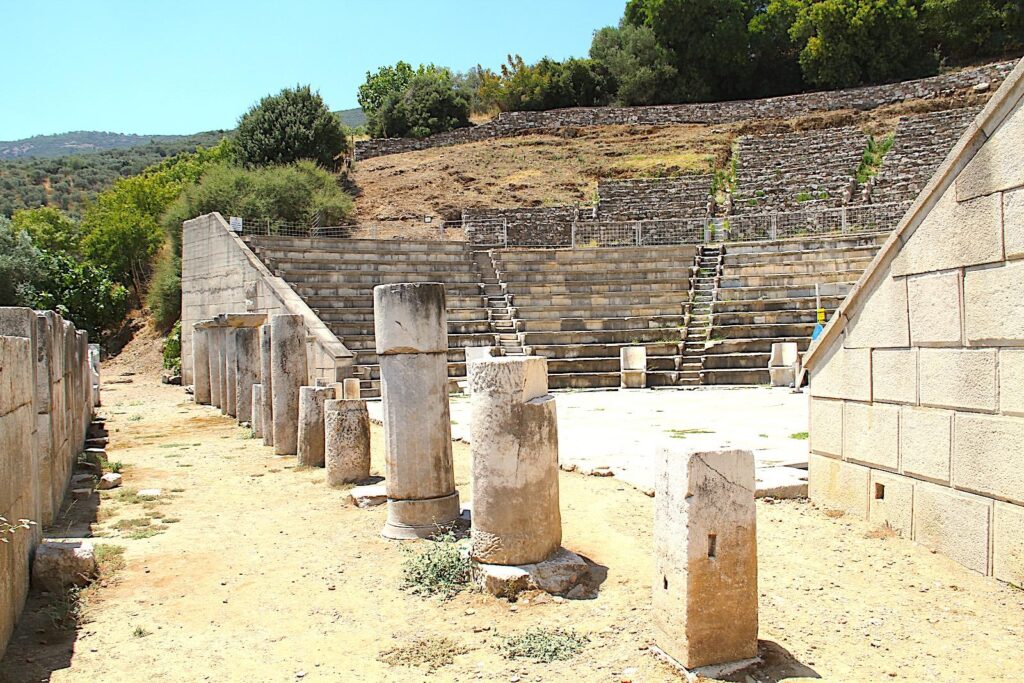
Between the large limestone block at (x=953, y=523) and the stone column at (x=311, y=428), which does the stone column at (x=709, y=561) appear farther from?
the stone column at (x=311, y=428)

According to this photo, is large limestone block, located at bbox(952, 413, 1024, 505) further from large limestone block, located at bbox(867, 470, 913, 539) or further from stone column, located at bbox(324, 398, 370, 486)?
stone column, located at bbox(324, 398, 370, 486)

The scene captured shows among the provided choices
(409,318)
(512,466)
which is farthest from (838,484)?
(409,318)

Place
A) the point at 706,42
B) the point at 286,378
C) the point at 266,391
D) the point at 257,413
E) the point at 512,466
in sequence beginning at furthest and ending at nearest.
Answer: the point at 706,42, the point at 257,413, the point at 266,391, the point at 286,378, the point at 512,466

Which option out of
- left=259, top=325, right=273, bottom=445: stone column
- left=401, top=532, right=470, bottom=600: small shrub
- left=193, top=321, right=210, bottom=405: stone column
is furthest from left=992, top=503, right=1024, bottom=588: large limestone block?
left=193, top=321, right=210, bottom=405: stone column

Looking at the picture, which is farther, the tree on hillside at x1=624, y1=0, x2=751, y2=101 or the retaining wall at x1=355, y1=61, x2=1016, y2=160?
the tree on hillside at x1=624, y1=0, x2=751, y2=101

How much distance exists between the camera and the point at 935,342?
213 inches

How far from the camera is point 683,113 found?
143ft

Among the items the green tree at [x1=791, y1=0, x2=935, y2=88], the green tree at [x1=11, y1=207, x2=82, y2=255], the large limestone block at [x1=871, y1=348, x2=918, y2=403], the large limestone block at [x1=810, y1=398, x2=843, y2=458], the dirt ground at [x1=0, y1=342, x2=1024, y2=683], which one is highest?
the green tree at [x1=791, y1=0, x2=935, y2=88]

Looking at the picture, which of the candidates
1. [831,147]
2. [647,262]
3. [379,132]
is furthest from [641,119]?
[647,262]

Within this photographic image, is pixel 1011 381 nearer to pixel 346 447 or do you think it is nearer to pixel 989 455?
pixel 989 455

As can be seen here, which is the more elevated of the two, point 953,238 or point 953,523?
point 953,238

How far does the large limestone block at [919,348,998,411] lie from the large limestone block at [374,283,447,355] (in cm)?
364

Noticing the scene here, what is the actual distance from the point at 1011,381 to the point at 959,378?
408mm

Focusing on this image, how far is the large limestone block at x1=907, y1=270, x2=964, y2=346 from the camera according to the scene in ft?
17.1
